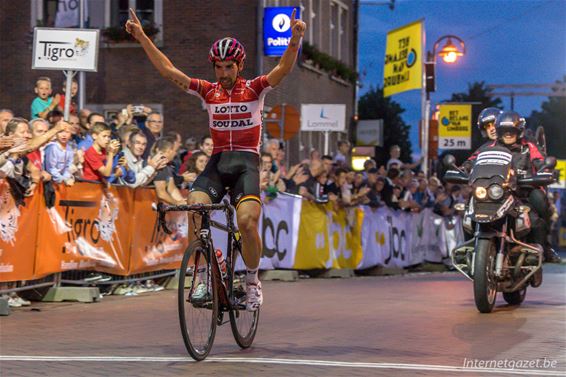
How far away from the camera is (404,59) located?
36375mm

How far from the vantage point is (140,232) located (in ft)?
53.4

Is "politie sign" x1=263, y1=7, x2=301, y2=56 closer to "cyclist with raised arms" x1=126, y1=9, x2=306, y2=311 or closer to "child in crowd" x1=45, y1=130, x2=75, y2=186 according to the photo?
"child in crowd" x1=45, y1=130, x2=75, y2=186

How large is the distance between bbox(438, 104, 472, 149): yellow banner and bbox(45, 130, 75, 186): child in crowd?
110 ft

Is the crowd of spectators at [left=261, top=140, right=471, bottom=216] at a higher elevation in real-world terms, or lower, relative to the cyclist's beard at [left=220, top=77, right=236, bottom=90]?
lower

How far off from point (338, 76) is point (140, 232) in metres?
26.6

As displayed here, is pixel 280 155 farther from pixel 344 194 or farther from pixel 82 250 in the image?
pixel 82 250

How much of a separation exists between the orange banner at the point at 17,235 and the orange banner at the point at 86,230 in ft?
0.51

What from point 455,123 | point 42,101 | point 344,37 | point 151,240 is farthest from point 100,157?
point 455,123

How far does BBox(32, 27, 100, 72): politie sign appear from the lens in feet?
56.1

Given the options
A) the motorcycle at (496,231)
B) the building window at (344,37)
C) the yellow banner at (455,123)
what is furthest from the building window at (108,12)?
the motorcycle at (496,231)

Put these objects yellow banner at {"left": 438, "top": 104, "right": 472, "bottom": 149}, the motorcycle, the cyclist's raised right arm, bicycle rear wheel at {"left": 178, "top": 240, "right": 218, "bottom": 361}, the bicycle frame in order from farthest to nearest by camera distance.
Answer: yellow banner at {"left": 438, "top": 104, "right": 472, "bottom": 149}, the motorcycle, the cyclist's raised right arm, the bicycle frame, bicycle rear wheel at {"left": 178, "top": 240, "right": 218, "bottom": 361}

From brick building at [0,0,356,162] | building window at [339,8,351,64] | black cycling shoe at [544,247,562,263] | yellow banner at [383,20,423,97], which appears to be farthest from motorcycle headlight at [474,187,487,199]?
building window at [339,8,351,64]

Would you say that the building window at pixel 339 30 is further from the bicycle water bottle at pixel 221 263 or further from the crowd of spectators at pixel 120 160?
the bicycle water bottle at pixel 221 263

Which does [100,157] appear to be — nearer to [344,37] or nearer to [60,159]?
[60,159]
